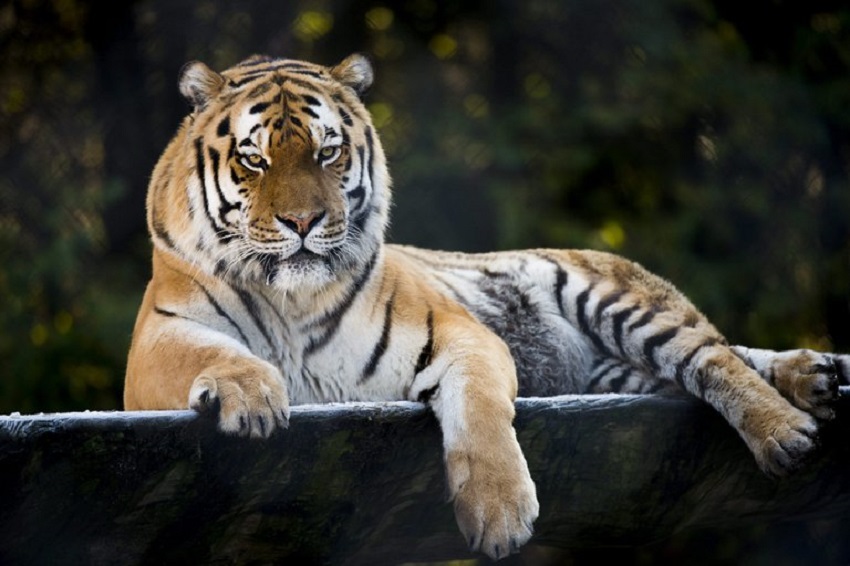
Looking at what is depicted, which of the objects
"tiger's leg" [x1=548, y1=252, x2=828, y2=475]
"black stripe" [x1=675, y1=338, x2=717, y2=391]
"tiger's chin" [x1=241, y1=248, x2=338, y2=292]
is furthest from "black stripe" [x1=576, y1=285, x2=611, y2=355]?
"tiger's chin" [x1=241, y1=248, x2=338, y2=292]

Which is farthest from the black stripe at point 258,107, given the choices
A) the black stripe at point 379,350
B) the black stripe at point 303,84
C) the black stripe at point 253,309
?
the black stripe at point 379,350

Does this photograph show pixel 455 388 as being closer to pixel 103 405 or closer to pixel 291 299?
pixel 291 299

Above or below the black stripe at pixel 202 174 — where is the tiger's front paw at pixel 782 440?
below

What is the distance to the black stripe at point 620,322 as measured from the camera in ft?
8.22

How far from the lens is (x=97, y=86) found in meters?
4.03

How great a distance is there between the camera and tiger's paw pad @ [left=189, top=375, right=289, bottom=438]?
1.67 m

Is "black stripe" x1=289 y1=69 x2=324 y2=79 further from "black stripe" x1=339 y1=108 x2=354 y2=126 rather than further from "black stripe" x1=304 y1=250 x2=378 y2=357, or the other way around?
"black stripe" x1=304 y1=250 x2=378 y2=357

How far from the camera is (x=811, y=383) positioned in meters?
2.10

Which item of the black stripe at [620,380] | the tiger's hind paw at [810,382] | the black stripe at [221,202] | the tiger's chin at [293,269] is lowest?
the black stripe at [620,380]

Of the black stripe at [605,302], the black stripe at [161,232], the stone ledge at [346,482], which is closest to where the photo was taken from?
the stone ledge at [346,482]

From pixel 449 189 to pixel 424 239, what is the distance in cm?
19

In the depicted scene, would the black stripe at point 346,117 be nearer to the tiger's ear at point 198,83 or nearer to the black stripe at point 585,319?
the tiger's ear at point 198,83

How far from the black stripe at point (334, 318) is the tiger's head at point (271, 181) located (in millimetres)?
48

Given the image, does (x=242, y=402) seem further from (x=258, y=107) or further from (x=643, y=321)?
(x=643, y=321)
